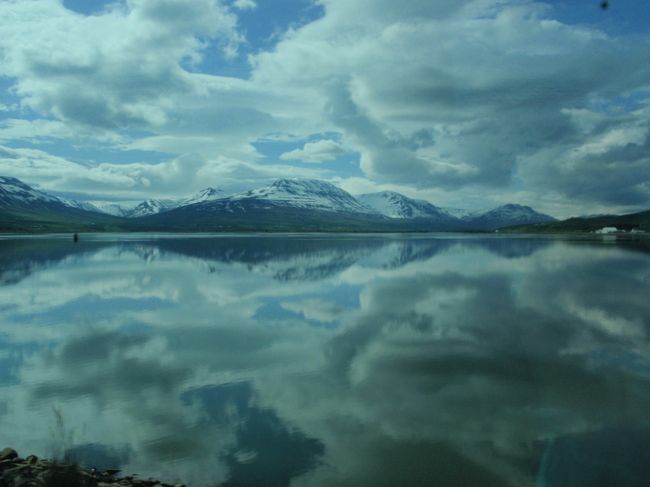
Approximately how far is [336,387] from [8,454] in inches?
354

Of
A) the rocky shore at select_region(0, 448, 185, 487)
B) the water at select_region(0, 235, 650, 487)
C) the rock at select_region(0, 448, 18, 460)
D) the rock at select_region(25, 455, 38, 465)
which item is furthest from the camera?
the water at select_region(0, 235, 650, 487)

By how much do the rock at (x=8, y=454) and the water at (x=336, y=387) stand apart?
0.59 meters

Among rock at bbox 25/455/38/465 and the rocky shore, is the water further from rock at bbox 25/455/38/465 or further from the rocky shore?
rock at bbox 25/455/38/465

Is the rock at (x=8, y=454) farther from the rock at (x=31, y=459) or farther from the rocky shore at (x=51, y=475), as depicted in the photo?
the rock at (x=31, y=459)

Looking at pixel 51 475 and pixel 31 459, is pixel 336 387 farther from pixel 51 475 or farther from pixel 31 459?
pixel 51 475

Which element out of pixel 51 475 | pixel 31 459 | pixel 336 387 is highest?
pixel 51 475

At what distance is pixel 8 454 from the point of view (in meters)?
10.8

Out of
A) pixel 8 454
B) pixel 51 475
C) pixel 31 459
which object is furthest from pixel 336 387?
pixel 8 454

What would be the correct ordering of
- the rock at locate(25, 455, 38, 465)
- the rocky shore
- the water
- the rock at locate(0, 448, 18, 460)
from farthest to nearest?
the water < the rock at locate(0, 448, 18, 460) < the rock at locate(25, 455, 38, 465) < the rocky shore

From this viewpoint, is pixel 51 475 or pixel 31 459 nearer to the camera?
pixel 51 475

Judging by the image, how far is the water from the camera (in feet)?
36.1

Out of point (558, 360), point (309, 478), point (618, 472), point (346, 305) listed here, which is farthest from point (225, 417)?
point (346, 305)

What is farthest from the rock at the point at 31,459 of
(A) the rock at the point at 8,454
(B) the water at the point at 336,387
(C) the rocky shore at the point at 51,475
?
(B) the water at the point at 336,387

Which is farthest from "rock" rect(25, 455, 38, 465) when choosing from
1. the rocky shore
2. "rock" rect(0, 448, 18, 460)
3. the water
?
the water
